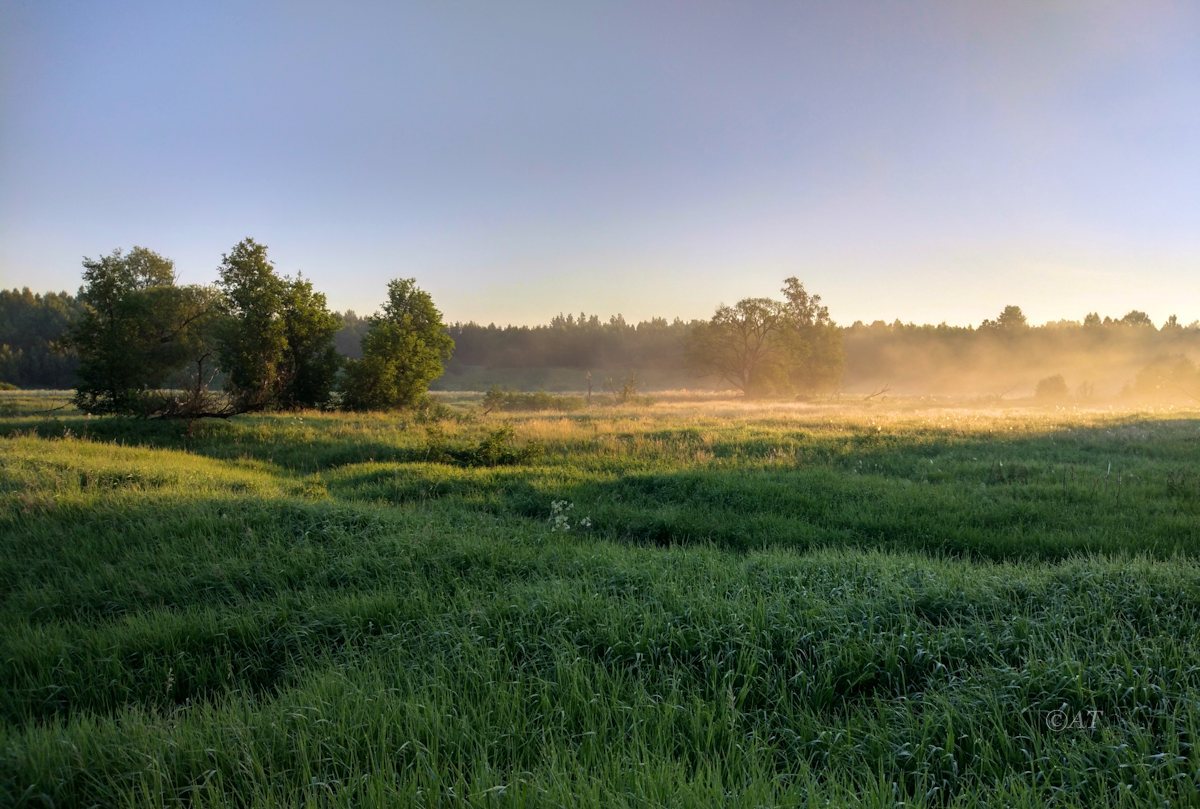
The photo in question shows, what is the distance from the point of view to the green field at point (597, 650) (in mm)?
2600

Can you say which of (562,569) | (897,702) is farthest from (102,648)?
(897,702)

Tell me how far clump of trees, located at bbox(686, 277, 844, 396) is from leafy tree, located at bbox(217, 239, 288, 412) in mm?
41399

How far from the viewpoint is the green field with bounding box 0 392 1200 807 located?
102 inches

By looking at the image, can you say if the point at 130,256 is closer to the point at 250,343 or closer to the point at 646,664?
the point at 250,343

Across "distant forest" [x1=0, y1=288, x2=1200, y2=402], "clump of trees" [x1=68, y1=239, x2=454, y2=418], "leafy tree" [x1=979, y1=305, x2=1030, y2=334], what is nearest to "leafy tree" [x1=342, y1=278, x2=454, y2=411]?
"clump of trees" [x1=68, y1=239, x2=454, y2=418]

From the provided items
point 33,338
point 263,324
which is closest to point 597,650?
point 263,324

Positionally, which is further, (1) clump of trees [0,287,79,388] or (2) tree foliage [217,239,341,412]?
(1) clump of trees [0,287,79,388]

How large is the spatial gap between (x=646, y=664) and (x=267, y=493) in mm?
8171

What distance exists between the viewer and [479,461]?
502 inches

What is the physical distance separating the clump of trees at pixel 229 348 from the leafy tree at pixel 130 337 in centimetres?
4

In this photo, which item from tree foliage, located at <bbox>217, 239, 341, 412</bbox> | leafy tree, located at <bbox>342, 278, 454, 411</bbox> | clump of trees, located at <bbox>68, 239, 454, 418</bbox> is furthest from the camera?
leafy tree, located at <bbox>342, 278, 454, 411</bbox>

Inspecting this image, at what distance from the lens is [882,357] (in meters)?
92.8

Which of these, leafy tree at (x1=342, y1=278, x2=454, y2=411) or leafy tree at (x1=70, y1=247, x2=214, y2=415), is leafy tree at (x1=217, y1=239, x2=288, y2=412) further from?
leafy tree at (x1=342, y1=278, x2=454, y2=411)

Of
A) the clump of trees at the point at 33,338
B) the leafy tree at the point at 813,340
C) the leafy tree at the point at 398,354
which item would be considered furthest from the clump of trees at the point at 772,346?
the clump of trees at the point at 33,338
